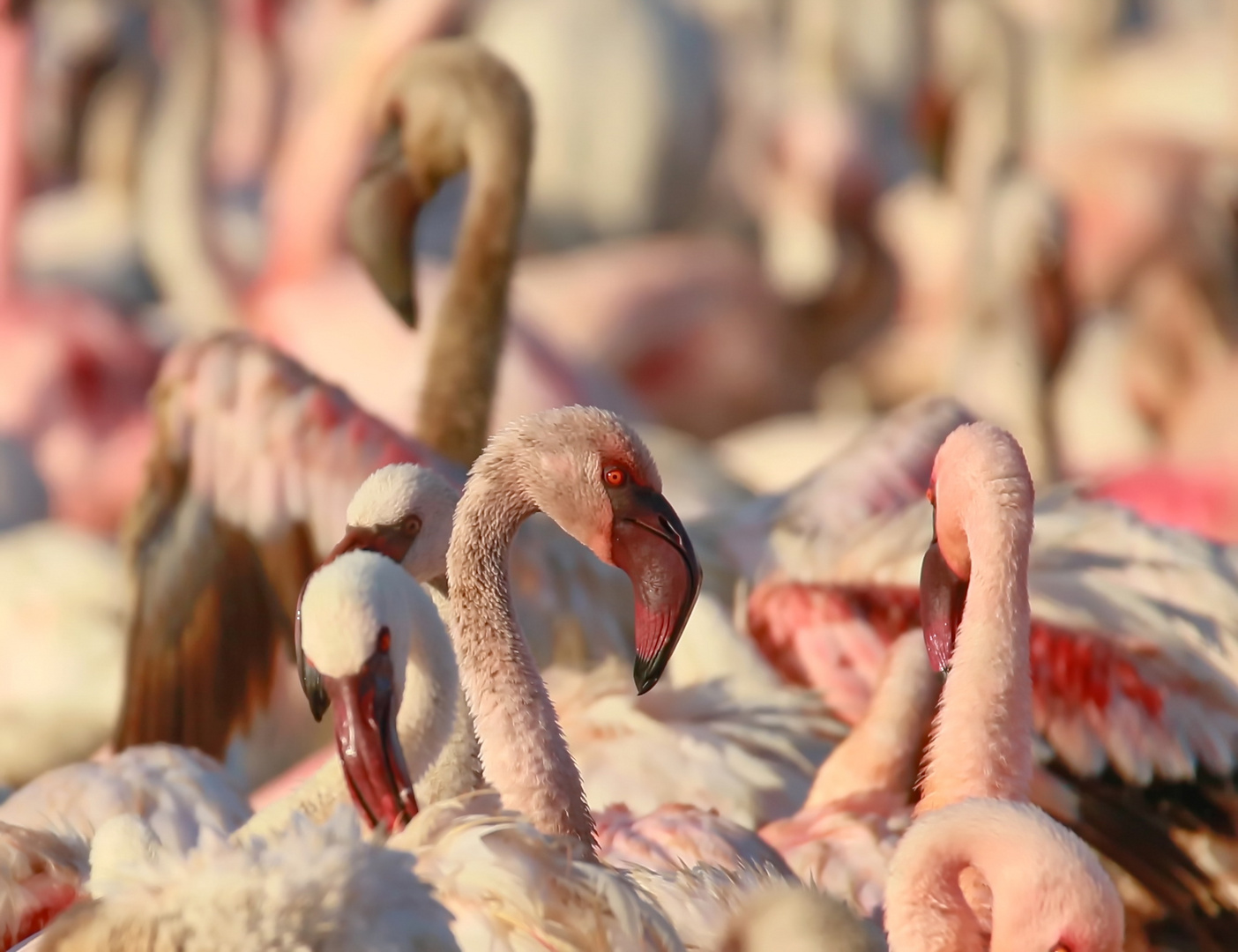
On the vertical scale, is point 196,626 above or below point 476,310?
below

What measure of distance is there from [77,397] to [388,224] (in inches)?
81.1

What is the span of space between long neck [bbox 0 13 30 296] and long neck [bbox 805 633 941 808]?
414 centimetres

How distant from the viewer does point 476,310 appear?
4.04m

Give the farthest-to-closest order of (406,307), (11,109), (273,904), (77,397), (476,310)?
1. (11,109)
2. (77,397)
3. (476,310)
4. (406,307)
5. (273,904)

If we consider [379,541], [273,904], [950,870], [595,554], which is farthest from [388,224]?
[273,904]

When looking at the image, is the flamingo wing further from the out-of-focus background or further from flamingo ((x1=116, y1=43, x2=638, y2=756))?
the out-of-focus background

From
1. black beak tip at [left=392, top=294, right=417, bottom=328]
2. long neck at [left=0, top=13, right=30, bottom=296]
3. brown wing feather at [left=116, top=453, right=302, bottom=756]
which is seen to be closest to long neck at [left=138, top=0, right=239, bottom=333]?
long neck at [left=0, top=13, right=30, bottom=296]

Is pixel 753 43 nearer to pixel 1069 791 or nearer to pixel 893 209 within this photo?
pixel 893 209

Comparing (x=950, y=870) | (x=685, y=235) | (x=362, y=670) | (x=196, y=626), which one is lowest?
(x=685, y=235)

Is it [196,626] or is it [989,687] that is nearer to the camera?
[989,687]

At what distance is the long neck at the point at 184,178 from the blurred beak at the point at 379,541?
3.73m

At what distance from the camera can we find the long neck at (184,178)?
630 centimetres

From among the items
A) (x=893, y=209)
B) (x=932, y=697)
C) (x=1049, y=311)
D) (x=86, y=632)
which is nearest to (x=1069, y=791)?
(x=932, y=697)

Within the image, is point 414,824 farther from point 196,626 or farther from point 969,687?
point 196,626
